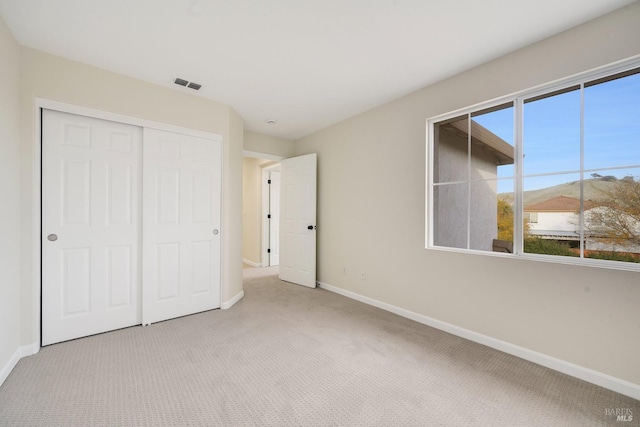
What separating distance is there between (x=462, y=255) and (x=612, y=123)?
1.43 meters

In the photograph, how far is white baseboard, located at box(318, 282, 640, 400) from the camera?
68.8 inches

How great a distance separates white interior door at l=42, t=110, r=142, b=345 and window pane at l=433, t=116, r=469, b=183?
3.23 metres

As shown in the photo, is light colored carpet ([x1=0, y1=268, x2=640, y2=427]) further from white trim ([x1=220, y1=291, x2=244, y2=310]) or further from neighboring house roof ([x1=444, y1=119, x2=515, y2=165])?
neighboring house roof ([x1=444, y1=119, x2=515, y2=165])

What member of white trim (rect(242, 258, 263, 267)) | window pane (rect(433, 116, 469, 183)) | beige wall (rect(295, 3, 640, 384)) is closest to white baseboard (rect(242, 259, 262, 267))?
white trim (rect(242, 258, 263, 267))

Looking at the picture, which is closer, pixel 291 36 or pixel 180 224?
pixel 291 36

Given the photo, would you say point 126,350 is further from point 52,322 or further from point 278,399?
point 278,399

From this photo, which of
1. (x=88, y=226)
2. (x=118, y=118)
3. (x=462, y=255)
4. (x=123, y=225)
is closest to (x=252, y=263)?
(x=123, y=225)

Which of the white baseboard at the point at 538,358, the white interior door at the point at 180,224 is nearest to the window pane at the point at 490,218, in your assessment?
the white baseboard at the point at 538,358

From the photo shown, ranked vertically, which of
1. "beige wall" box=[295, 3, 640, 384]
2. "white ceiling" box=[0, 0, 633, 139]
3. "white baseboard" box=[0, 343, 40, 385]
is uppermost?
"white ceiling" box=[0, 0, 633, 139]

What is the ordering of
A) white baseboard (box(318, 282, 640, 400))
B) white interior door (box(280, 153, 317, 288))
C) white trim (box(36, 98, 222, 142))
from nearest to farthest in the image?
white baseboard (box(318, 282, 640, 400)), white trim (box(36, 98, 222, 142)), white interior door (box(280, 153, 317, 288))

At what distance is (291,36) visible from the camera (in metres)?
2.05

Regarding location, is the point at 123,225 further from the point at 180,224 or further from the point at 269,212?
the point at 269,212

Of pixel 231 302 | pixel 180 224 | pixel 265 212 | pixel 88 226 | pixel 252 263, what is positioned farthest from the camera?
pixel 252 263

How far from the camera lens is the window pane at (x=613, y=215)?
1779 millimetres
